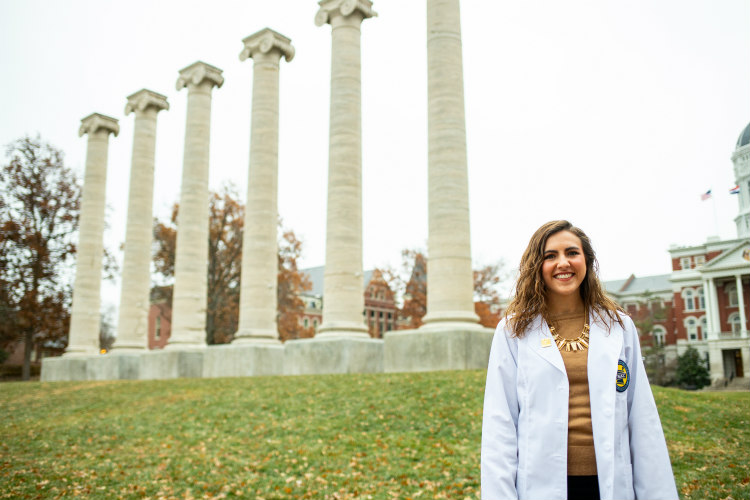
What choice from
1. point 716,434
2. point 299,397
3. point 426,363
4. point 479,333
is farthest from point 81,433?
point 716,434

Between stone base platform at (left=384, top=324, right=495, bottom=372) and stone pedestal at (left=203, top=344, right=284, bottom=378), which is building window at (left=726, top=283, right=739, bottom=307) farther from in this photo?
stone pedestal at (left=203, top=344, right=284, bottom=378)

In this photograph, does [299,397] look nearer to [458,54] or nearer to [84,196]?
[458,54]

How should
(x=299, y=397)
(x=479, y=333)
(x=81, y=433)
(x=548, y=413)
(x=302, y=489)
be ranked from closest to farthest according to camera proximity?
(x=548, y=413), (x=302, y=489), (x=81, y=433), (x=299, y=397), (x=479, y=333)

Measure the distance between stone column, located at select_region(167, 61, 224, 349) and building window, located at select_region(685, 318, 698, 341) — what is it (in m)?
60.9

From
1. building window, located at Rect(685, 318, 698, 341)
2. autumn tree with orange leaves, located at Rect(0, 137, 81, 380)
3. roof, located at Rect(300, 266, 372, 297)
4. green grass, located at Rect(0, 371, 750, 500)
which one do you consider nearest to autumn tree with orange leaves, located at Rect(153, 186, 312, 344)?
autumn tree with orange leaves, located at Rect(0, 137, 81, 380)

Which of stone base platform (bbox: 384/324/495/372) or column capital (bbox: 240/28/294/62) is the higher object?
column capital (bbox: 240/28/294/62)

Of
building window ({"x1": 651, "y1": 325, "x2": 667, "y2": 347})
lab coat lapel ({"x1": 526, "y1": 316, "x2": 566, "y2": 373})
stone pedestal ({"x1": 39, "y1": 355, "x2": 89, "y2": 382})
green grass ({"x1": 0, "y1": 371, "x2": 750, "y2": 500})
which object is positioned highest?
building window ({"x1": 651, "y1": 325, "x2": 667, "y2": 347})

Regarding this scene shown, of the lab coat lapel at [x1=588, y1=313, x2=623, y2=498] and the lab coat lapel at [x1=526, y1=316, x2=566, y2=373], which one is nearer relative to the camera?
the lab coat lapel at [x1=588, y1=313, x2=623, y2=498]

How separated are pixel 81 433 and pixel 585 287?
61.5ft

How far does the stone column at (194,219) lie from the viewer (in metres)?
37.1

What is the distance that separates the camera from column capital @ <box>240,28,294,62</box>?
35.3m

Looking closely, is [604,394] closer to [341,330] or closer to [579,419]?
[579,419]

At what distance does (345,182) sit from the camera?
29.1 m

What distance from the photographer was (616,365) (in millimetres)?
3793
